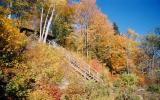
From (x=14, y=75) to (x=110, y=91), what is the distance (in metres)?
9.73

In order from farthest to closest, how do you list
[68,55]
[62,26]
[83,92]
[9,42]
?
[62,26] < [68,55] < [9,42] < [83,92]

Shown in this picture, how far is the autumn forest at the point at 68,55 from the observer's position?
975 inches

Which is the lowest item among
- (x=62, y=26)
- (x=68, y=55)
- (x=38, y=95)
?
(x=38, y=95)

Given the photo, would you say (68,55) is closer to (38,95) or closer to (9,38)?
(9,38)

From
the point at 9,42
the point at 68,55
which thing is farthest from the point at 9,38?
the point at 68,55

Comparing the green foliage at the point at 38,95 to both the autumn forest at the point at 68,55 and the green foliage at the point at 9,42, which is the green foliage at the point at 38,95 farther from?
the green foliage at the point at 9,42

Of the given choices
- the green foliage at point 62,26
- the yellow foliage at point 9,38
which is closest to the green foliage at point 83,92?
the yellow foliage at point 9,38

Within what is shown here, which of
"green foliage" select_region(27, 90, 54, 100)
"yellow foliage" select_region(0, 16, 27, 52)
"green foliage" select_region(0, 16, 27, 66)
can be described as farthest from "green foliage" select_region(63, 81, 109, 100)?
"yellow foliage" select_region(0, 16, 27, 52)

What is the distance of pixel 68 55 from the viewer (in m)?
39.8

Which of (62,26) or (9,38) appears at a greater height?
(62,26)

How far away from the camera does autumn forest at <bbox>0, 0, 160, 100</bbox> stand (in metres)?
24.8

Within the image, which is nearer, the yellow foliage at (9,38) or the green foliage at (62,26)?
the yellow foliage at (9,38)

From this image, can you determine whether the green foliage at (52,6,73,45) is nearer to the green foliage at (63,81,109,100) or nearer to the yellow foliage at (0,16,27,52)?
the yellow foliage at (0,16,27,52)

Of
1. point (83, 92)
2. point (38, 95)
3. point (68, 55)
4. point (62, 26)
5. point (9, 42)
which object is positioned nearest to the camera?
point (38, 95)
